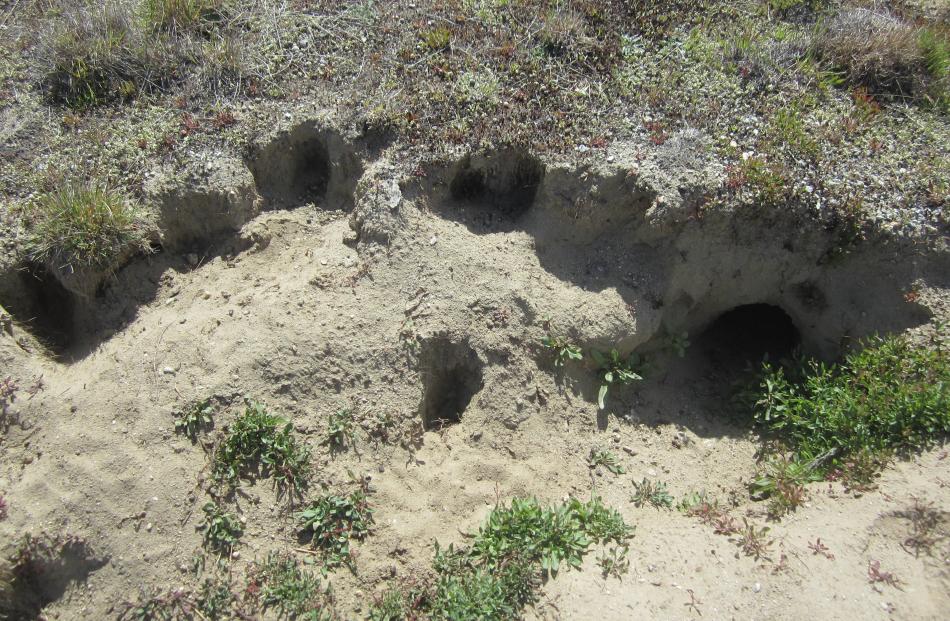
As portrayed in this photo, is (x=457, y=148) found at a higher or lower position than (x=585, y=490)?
higher

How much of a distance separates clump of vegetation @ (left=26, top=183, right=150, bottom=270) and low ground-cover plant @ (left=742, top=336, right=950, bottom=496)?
16.6ft

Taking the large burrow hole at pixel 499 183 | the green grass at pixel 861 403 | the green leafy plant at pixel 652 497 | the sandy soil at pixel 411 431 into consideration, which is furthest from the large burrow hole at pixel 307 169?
the green grass at pixel 861 403

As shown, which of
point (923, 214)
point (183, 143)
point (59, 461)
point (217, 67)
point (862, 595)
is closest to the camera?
point (862, 595)

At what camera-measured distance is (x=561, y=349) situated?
482cm

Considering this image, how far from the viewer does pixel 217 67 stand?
18.4ft

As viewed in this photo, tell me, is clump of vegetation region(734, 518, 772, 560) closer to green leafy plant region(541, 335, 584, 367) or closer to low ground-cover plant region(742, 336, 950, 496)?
low ground-cover plant region(742, 336, 950, 496)

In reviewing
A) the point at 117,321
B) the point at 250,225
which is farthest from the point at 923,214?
the point at 117,321

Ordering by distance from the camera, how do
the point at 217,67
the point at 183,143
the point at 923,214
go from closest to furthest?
the point at 923,214, the point at 183,143, the point at 217,67

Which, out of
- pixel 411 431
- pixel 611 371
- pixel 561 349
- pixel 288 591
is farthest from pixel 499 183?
pixel 288 591

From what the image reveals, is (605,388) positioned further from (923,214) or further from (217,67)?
(217,67)

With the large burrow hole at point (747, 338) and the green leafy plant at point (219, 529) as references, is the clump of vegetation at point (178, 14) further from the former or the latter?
the large burrow hole at point (747, 338)

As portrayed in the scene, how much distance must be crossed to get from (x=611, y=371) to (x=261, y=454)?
2665 millimetres

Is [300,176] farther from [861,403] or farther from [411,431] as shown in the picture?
[861,403]

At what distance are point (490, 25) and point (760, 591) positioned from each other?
5086mm
